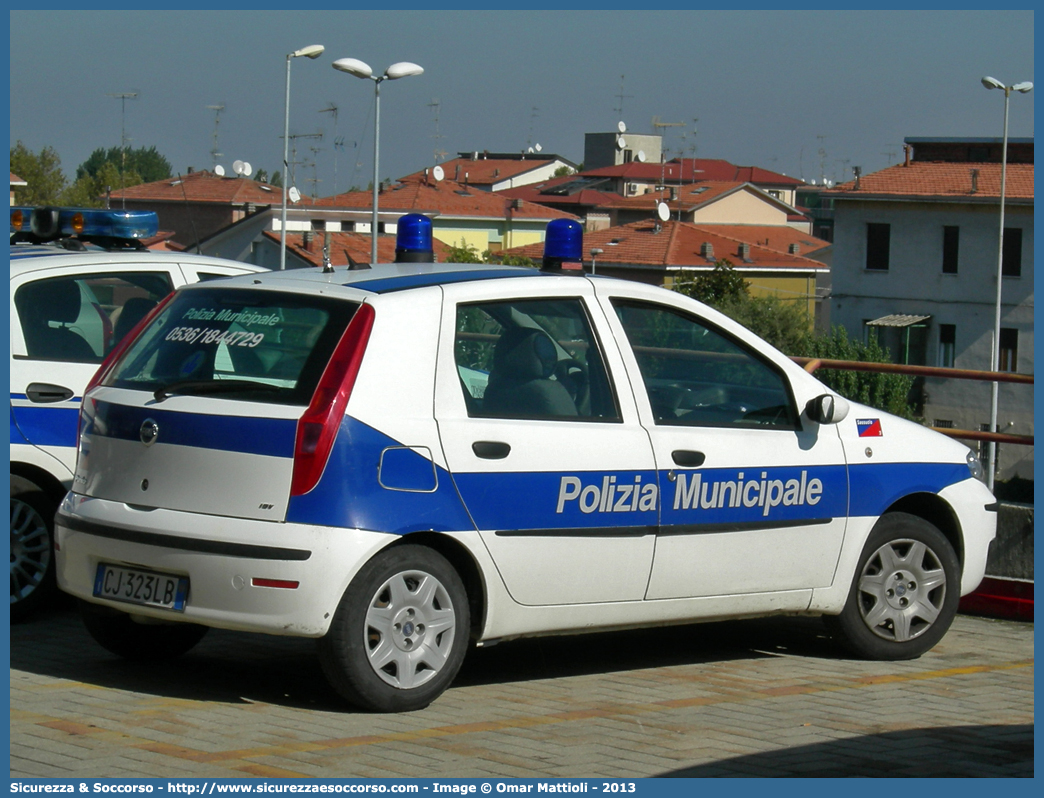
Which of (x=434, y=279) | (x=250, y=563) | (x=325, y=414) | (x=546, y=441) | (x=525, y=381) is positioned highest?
(x=434, y=279)

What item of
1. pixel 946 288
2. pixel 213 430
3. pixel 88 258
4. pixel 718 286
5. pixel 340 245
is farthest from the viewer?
pixel 718 286

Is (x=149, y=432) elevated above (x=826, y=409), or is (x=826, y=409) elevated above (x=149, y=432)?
(x=826, y=409)

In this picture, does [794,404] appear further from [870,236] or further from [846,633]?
[870,236]

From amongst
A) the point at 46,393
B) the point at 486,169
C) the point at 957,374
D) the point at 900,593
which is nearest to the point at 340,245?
the point at 957,374

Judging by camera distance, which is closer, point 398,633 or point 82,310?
point 398,633

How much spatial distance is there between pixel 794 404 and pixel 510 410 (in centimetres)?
148

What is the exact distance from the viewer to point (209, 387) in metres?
5.54

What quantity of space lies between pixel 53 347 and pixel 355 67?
21.4m

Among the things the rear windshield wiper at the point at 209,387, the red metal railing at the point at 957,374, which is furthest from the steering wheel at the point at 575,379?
the red metal railing at the point at 957,374

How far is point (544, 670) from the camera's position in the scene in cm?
651

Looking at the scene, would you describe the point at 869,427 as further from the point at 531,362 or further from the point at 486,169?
the point at 486,169

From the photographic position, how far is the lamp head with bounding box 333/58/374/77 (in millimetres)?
27828

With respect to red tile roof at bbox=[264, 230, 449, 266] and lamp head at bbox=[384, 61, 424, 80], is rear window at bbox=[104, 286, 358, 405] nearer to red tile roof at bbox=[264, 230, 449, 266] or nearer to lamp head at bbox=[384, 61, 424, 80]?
lamp head at bbox=[384, 61, 424, 80]
